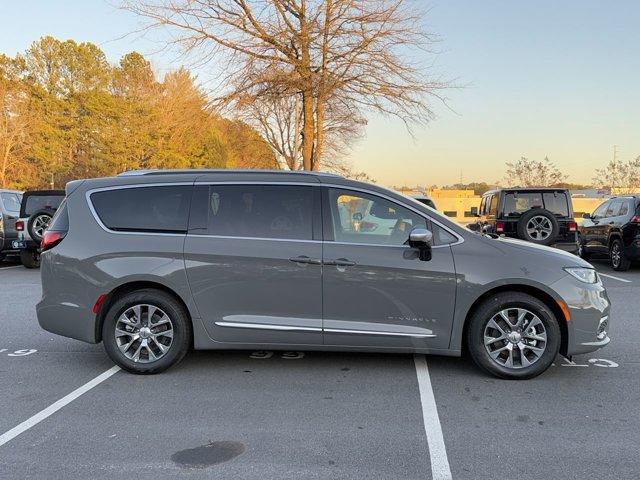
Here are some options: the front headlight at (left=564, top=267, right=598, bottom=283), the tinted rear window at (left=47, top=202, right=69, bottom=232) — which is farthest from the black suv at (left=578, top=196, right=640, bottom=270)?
the tinted rear window at (left=47, top=202, right=69, bottom=232)

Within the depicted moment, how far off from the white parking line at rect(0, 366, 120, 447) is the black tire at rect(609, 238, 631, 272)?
1057 cm

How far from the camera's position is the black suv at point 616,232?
10.8 m

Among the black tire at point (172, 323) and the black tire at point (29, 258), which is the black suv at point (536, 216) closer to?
the black tire at point (172, 323)

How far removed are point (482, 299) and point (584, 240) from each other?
10292 mm

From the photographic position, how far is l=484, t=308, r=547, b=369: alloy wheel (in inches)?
176

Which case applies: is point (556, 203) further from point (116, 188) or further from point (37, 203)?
point (37, 203)

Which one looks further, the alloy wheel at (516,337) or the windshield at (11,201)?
the windshield at (11,201)

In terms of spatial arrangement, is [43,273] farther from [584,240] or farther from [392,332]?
[584,240]

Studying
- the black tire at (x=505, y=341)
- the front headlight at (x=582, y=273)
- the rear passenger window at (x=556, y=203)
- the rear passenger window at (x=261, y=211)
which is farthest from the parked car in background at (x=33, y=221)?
the front headlight at (x=582, y=273)

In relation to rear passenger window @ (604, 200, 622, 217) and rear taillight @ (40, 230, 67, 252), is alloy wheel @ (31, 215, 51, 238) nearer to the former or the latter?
rear taillight @ (40, 230, 67, 252)

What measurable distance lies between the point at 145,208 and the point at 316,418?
8.10 ft

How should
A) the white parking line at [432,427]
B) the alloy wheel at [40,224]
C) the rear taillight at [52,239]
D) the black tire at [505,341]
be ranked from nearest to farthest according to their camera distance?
the white parking line at [432,427] < the black tire at [505,341] < the rear taillight at [52,239] < the alloy wheel at [40,224]

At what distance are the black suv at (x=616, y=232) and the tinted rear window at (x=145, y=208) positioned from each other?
386 inches

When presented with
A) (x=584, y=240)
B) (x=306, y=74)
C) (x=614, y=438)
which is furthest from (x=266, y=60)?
(x=614, y=438)
